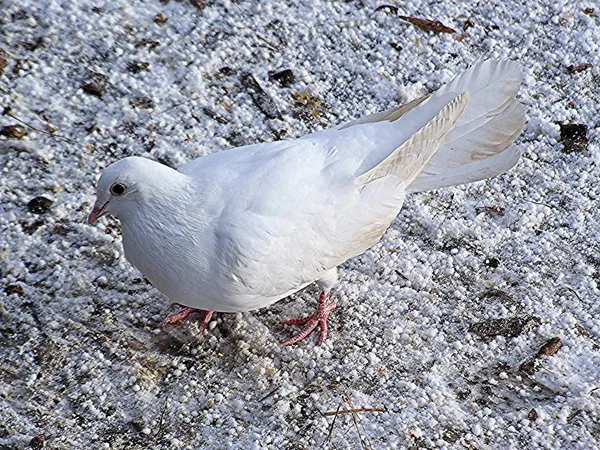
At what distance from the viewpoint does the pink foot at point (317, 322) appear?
3.46 meters

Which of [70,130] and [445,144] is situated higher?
[445,144]

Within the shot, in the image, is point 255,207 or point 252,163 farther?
point 252,163

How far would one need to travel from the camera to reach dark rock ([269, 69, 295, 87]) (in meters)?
4.54

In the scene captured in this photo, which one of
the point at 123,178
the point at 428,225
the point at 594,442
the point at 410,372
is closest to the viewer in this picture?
the point at 123,178

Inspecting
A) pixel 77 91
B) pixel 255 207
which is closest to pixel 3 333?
pixel 255 207

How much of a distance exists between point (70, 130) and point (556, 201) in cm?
278

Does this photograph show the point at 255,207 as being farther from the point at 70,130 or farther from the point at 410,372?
the point at 70,130

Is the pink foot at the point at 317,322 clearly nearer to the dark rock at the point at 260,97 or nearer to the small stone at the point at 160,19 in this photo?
the dark rock at the point at 260,97

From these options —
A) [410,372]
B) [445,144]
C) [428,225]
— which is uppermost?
[445,144]

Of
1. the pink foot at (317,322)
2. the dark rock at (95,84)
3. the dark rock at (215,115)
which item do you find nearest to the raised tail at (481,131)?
the pink foot at (317,322)

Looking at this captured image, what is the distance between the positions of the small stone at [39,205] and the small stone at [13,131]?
1.53 feet

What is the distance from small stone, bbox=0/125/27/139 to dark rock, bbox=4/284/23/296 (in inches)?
37.8

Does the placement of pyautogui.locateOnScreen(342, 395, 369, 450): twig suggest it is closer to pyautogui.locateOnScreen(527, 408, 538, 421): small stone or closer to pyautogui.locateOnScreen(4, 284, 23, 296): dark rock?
pyautogui.locateOnScreen(527, 408, 538, 421): small stone

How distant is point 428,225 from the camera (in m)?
4.02
